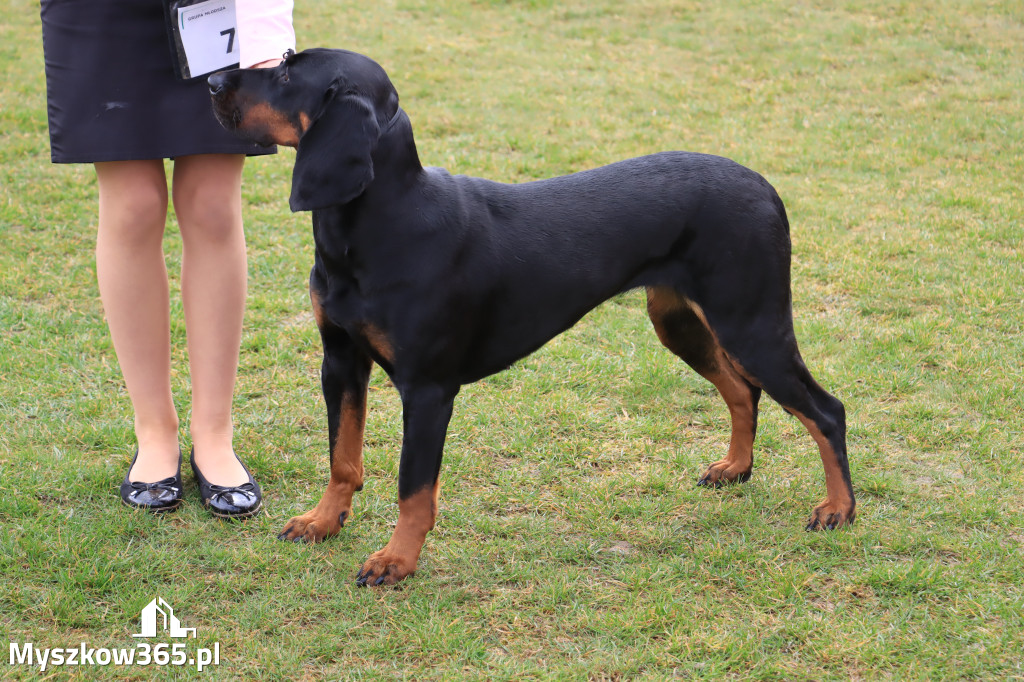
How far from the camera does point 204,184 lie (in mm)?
3291

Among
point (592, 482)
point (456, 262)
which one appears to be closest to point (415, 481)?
point (456, 262)

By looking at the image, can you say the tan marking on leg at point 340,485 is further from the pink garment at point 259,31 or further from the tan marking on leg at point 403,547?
the pink garment at point 259,31

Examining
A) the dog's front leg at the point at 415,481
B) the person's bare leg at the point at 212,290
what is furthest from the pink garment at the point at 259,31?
the dog's front leg at the point at 415,481

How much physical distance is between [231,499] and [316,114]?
4.89ft

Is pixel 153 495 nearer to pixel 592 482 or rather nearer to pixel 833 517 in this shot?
pixel 592 482

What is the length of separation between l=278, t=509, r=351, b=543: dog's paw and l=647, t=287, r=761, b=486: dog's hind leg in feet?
4.50

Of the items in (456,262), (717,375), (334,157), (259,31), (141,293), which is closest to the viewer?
(334,157)

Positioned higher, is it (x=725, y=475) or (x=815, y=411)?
(x=815, y=411)

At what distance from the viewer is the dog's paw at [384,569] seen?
122 inches

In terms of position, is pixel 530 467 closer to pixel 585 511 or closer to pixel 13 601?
pixel 585 511

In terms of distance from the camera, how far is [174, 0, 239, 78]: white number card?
9.61 feet

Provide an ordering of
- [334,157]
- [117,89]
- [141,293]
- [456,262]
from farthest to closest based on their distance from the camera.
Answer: [141,293] < [117,89] < [456,262] < [334,157]

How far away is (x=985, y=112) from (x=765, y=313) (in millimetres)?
6463

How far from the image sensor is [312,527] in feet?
10.8
